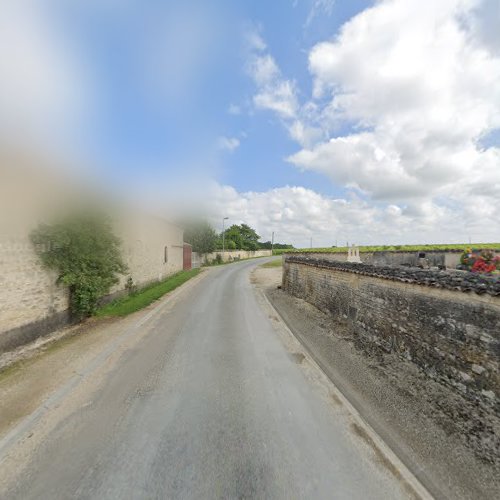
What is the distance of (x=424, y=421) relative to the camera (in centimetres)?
462

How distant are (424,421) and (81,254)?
10.5 m

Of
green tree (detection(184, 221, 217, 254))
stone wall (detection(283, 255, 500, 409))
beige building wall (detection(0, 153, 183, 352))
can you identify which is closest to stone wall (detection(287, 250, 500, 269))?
stone wall (detection(283, 255, 500, 409))

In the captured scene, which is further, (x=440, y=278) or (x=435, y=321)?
(x=440, y=278)

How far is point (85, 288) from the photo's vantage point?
9.91 metres

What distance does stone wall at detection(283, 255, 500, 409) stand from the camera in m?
4.55

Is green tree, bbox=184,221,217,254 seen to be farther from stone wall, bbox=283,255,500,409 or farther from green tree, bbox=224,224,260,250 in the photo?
stone wall, bbox=283,255,500,409

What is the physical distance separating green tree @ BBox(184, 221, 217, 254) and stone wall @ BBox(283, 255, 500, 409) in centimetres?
3338

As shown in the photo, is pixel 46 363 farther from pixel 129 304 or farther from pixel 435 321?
pixel 435 321

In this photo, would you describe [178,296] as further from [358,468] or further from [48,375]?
[358,468]

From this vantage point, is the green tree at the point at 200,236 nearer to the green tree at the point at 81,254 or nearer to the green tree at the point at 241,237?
the green tree at the point at 241,237

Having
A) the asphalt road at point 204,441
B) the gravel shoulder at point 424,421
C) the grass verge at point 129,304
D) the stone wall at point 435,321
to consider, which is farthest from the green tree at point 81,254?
the stone wall at point 435,321

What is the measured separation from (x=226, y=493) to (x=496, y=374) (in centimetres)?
444

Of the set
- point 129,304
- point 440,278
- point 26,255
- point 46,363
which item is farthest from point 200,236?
point 440,278

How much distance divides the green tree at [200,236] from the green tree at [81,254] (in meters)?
28.8
